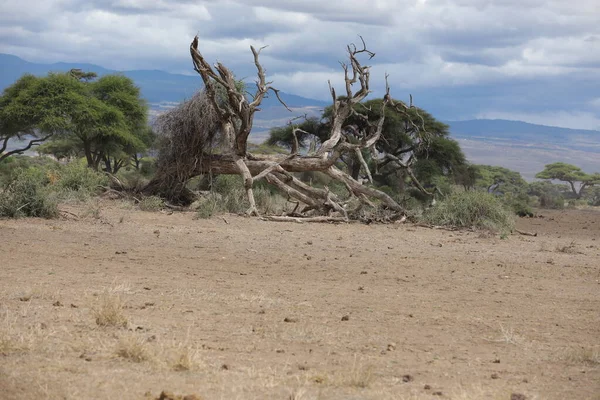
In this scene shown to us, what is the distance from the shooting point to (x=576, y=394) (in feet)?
18.0

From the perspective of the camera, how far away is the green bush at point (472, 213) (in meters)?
16.7

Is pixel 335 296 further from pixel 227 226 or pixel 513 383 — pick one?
pixel 227 226

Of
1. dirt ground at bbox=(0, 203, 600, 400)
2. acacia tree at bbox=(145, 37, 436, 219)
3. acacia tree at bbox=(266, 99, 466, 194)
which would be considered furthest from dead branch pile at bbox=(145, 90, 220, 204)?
acacia tree at bbox=(266, 99, 466, 194)

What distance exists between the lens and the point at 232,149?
59.6 ft

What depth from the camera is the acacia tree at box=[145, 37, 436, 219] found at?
17.4m

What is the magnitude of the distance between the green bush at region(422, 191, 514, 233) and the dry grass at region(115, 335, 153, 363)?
11.5m

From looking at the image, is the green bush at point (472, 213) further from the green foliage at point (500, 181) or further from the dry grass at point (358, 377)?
the green foliage at point (500, 181)

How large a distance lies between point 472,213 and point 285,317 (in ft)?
33.6

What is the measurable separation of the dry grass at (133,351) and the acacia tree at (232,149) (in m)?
11.2

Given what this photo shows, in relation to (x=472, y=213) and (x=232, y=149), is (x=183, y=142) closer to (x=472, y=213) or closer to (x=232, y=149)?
(x=232, y=149)

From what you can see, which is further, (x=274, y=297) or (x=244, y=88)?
(x=244, y=88)

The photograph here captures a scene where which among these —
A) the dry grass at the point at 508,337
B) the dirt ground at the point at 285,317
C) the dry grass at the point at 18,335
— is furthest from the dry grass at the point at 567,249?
the dry grass at the point at 18,335

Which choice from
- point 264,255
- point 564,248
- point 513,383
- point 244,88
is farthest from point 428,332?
point 244,88

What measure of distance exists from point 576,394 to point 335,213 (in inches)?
468
